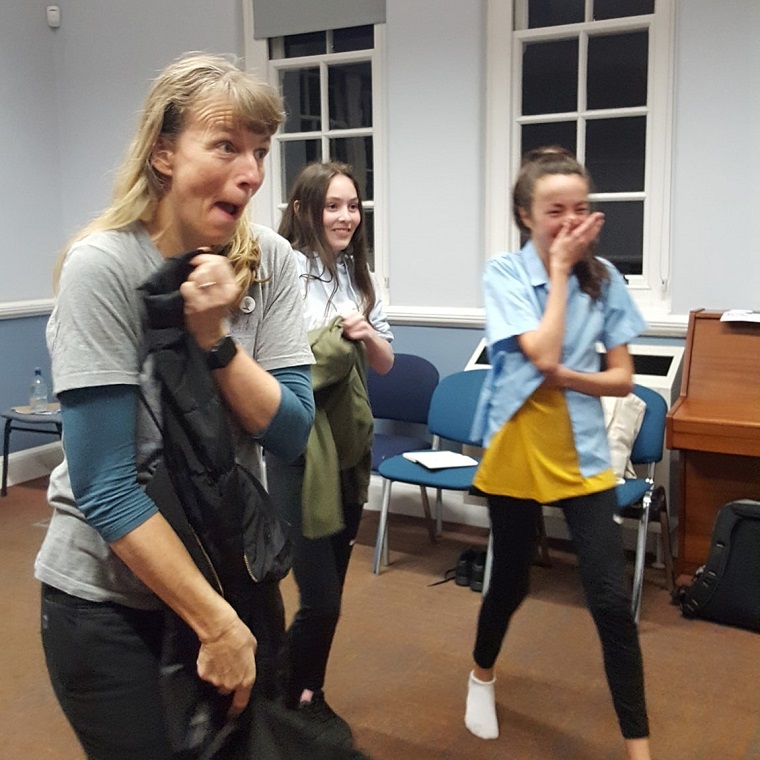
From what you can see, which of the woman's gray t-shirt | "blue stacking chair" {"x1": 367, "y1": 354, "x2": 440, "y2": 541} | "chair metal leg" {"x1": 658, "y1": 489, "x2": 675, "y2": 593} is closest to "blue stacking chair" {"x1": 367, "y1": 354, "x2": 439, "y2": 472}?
"blue stacking chair" {"x1": 367, "y1": 354, "x2": 440, "y2": 541}

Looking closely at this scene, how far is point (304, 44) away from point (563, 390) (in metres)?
3.36

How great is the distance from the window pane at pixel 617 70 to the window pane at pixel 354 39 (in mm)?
1165

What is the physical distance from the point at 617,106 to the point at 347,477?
2.61 m

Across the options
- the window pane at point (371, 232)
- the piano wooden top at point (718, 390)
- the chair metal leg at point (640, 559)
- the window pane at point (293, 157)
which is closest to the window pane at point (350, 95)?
the window pane at point (293, 157)

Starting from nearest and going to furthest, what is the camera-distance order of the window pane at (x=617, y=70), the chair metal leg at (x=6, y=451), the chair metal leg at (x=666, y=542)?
1. the chair metal leg at (x=666, y=542)
2. the window pane at (x=617, y=70)
3. the chair metal leg at (x=6, y=451)

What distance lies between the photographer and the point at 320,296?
2209mm

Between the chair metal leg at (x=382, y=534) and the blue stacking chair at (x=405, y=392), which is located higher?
the blue stacking chair at (x=405, y=392)

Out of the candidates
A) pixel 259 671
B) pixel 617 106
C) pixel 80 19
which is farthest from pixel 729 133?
pixel 80 19

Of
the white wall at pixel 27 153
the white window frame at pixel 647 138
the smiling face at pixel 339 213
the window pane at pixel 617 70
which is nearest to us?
the smiling face at pixel 339 213

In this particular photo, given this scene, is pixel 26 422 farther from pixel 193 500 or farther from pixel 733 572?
pixel 193 500

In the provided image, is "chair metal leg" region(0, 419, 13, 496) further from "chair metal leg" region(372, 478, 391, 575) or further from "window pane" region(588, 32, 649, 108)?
"window pane" region(588, 32, 649, 108)

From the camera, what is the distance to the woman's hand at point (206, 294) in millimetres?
978

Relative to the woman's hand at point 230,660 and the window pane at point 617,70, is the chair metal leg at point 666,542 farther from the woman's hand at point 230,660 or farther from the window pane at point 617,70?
the woman's hand at point 230,660

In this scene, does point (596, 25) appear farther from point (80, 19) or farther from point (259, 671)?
point (259, 671)
